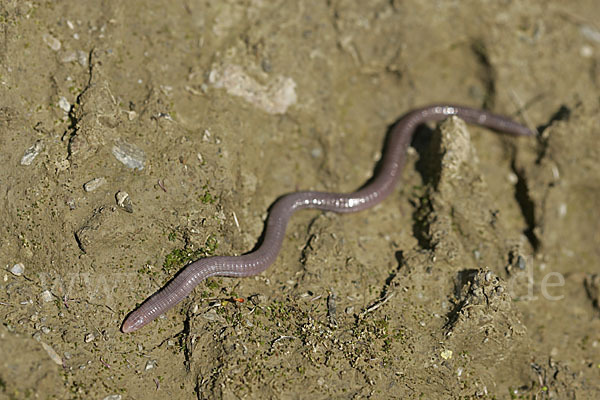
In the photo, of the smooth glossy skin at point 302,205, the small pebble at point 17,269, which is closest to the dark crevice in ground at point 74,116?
the small pebble at point 17,269

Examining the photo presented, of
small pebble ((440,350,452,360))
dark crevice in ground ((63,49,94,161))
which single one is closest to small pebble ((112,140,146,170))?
dark crevice in ground ((63,49,94,161))

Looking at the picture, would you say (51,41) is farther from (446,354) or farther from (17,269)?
(446,354)

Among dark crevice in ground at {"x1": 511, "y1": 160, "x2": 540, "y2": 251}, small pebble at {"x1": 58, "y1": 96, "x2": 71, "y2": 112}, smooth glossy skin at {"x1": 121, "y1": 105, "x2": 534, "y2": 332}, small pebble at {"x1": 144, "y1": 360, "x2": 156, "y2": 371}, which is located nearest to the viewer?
small pebble at {"x1": 144, "y1": 360, "x2": 156, "y2": 371}

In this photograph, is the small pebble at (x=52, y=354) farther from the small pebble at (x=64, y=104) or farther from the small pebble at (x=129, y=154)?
the small pebble at (x=64, y=104)

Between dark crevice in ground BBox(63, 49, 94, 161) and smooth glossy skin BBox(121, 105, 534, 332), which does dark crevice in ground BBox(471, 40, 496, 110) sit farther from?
dark crevice in ground BBox(63, 49, 94, 161)

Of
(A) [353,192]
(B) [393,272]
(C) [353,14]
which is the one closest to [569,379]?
(B) [393,272]

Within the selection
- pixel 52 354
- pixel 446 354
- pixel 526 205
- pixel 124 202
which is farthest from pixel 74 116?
pixel 526 205

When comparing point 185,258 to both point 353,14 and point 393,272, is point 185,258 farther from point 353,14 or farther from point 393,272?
point 353,14
